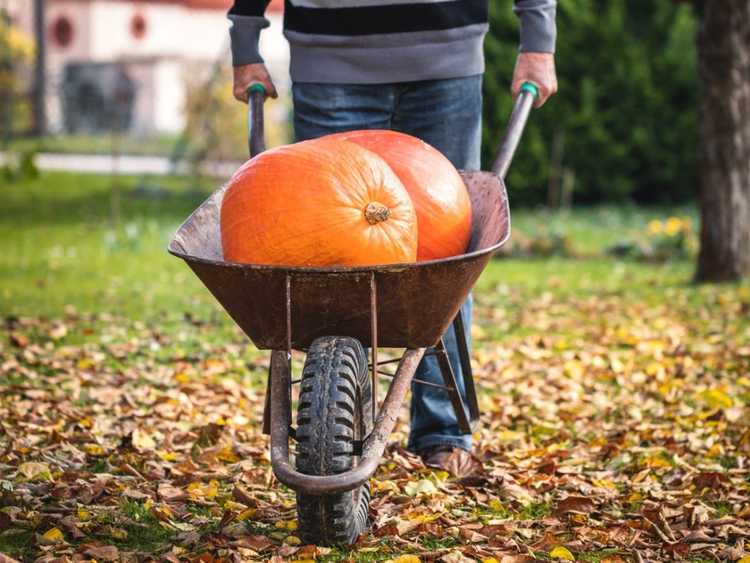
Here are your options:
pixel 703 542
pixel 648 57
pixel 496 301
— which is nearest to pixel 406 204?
pixel 703 542

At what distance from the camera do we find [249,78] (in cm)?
322

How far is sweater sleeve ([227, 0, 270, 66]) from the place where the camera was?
128 inches

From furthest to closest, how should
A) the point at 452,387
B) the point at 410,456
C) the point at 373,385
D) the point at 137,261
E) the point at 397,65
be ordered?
the point at 137,261
the point at 410,456
the point at 397,65
the point at 452,387
the point at 373,385

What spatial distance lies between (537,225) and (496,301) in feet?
11.2

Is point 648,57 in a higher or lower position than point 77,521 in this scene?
higher

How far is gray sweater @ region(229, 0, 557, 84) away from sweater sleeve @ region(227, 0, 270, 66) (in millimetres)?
18

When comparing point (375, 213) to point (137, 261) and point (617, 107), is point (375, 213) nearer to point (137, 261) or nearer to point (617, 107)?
point (137, 261)

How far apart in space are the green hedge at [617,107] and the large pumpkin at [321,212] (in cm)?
834

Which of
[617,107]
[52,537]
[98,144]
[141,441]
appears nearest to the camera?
[52,537]

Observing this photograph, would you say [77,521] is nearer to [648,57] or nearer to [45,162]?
[648,57]

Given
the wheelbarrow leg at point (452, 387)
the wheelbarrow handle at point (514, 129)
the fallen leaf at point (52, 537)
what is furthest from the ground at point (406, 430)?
the wheelbarrow handle at point (514, 129)

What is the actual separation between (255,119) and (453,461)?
1.17m

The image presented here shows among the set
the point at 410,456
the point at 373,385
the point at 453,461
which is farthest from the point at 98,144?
the point at 373,385

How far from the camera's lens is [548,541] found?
2779mm
